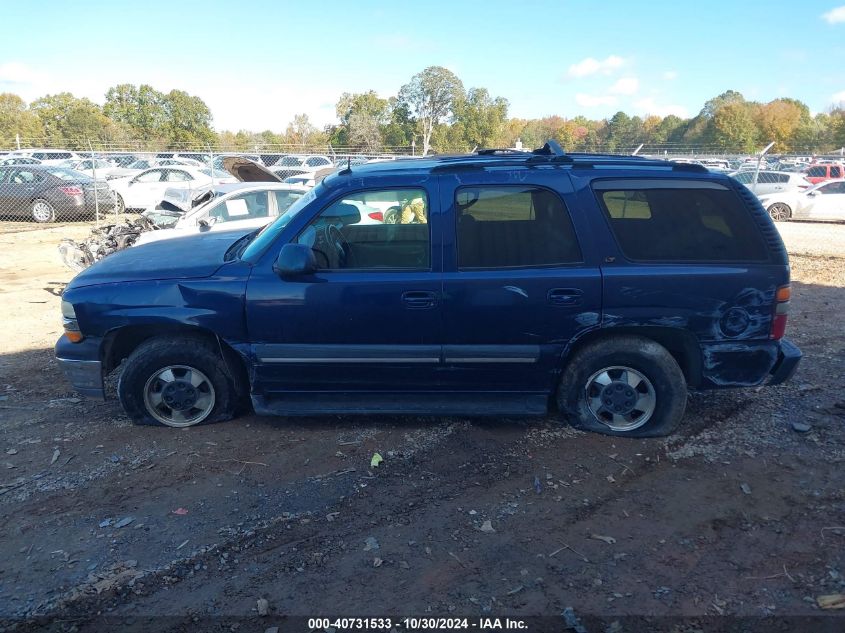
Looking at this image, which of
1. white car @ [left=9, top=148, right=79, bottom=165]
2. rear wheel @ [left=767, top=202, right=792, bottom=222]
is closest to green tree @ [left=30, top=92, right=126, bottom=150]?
white car @ [left=9, top=148, right=79, bottom=165]

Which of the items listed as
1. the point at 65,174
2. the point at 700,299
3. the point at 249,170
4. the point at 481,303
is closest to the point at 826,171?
the point at 249,170

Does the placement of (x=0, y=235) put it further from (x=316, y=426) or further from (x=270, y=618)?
(x=270, y=618)

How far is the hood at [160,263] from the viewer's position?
4402mm

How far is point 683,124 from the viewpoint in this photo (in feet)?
218

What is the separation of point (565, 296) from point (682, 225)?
3.21ft

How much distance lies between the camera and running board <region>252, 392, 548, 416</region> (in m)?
4.40

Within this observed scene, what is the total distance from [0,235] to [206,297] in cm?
1361

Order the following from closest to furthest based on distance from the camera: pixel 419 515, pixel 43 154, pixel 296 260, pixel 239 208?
pixel 419 515
pixel 296 260
pixel 239 208
pixel 43 154

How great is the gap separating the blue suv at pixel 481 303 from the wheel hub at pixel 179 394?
0.02 metres

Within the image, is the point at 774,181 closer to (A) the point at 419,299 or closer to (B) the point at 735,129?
(A) the point at 419,299

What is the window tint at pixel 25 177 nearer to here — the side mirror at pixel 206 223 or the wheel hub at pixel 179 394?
the side mirror at pixel 206 223

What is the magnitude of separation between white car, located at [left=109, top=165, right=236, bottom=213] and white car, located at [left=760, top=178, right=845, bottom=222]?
1590 centimetres

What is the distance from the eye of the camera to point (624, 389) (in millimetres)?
4391

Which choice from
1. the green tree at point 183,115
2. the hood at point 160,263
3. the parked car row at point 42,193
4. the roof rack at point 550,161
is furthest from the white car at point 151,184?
the green tree at point 183,115
